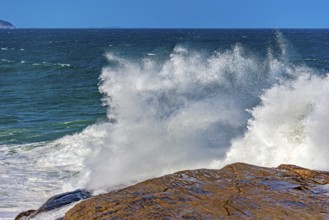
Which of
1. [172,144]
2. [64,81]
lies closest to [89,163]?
[172,144]

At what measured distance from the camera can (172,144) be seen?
1298 centimetres

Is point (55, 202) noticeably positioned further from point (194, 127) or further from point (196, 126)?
point (196, 126)

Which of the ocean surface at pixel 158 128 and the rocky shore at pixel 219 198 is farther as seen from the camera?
the ocean surface at pixel 158 128

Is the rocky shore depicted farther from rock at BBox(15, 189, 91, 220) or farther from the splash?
the splash

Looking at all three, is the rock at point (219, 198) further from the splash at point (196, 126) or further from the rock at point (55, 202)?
the splash at point (196, 126)

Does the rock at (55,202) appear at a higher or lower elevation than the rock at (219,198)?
lower

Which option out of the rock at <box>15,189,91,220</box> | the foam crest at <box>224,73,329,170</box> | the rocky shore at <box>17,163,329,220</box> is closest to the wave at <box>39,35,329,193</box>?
the foam crest at <box>224,73,329,170</box>

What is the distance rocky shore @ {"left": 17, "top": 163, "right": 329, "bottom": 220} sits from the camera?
4652mm

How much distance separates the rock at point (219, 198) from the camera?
15.3 feet

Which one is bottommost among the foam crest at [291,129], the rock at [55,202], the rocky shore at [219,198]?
the rock at [55,202]

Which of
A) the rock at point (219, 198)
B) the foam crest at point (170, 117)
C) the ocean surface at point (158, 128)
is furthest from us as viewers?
the foam crest at point (170, 117)

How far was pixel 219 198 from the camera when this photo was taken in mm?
5109

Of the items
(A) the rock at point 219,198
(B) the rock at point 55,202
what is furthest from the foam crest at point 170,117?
(A) the rock at point 219,198

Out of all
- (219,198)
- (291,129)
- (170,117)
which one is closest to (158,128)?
(170,117)
